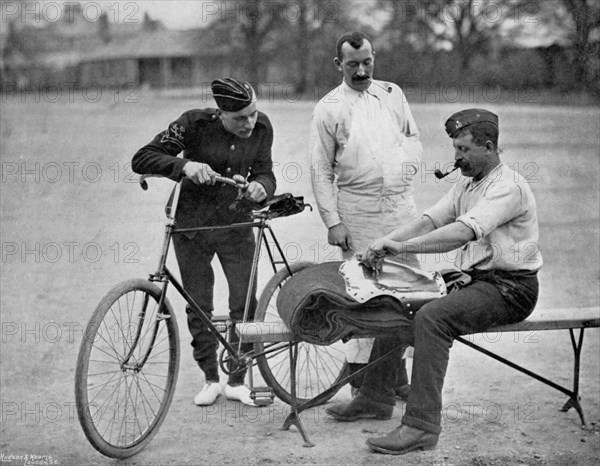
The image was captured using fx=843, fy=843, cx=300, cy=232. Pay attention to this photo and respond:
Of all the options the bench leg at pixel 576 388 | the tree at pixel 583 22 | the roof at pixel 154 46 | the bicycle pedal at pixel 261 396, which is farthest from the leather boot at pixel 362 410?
the roof at pixel 154 46

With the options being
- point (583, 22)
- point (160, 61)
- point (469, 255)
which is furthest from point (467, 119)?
point (160, 61)

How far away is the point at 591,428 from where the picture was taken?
180 inches

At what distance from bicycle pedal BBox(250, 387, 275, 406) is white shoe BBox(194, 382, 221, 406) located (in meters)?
0.35

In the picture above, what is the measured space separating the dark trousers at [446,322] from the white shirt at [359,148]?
35.4 inches

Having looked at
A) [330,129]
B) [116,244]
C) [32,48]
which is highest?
[32,48]

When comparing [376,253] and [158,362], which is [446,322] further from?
[158,362]

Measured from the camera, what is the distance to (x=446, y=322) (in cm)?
412

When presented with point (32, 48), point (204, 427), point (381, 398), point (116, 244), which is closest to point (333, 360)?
point (381, 398)

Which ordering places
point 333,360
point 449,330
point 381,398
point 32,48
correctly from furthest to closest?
point 32,48 → point 333,360 → point 381,398 → point 449,330

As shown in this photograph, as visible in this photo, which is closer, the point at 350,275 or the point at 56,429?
the point at 350,275

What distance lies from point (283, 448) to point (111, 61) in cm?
5489

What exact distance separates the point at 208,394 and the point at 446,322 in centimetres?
164

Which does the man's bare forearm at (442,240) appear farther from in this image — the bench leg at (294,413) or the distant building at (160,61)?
the distant building at (160,61)

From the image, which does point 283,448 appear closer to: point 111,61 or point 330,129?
point 330,129
